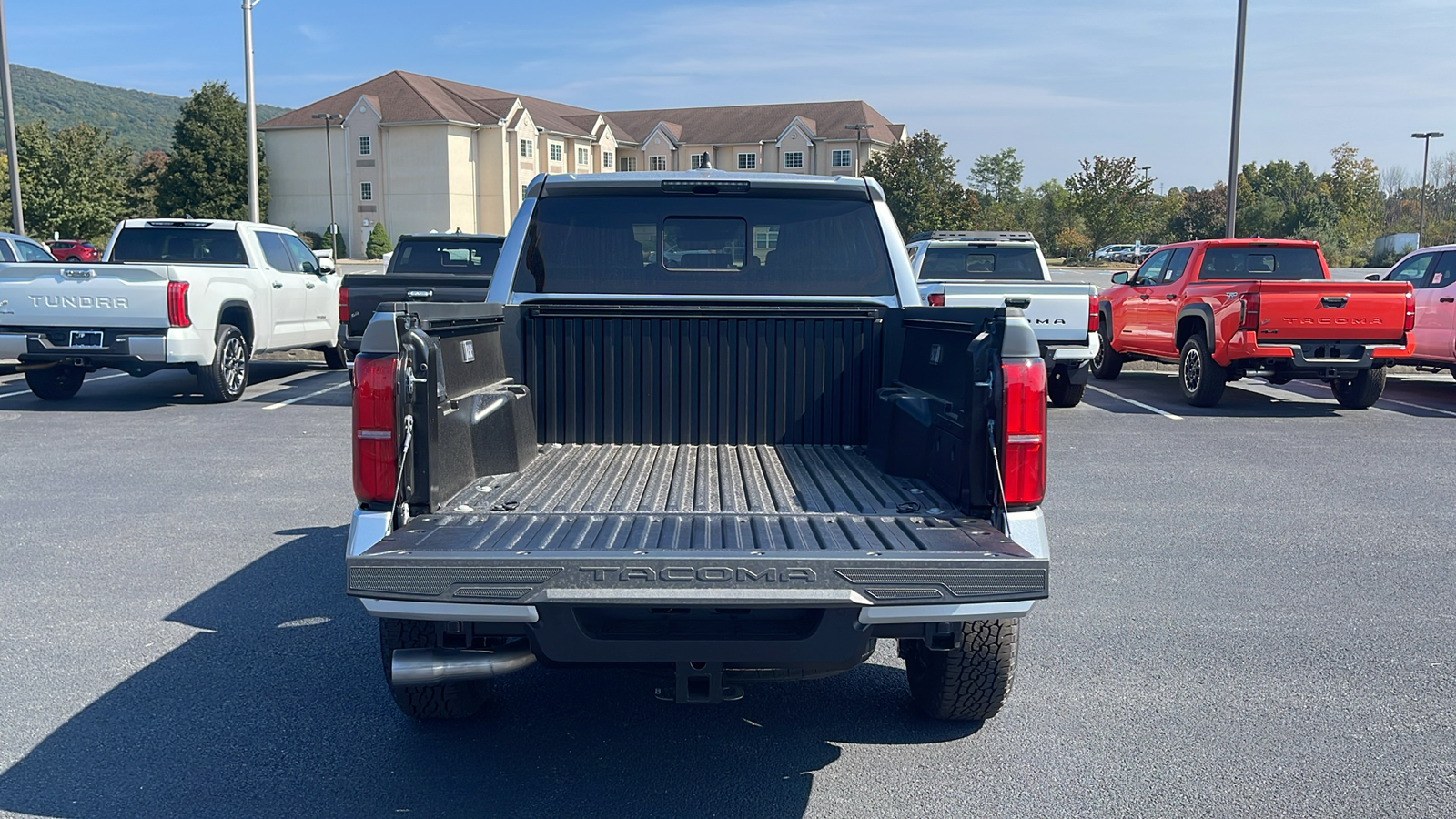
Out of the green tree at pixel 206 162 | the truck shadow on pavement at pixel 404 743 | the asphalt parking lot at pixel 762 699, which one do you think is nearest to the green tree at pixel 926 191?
the green tree at pixel 206 162

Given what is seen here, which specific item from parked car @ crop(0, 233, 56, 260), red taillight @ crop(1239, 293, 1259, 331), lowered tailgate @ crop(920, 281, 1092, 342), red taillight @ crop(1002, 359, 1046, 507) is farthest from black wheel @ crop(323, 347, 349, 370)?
red taillight @ crop(1002, 359, 1046, 507)

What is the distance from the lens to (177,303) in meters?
11.1

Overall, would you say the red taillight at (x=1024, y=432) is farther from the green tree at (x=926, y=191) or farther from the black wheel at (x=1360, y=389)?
the green tree at (x=926, y=191)

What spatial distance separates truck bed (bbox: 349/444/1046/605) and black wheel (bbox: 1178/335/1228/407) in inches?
376

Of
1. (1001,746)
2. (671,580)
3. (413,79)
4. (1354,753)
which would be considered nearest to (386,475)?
(671,580)

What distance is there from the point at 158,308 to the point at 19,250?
256 inches

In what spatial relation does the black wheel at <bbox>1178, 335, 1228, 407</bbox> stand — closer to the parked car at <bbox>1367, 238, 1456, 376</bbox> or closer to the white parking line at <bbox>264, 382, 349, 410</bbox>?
the parked car at <bbox>1367, 238, 1456, 376</bbox>

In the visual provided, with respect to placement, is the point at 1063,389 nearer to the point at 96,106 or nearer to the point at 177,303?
the point at 177,303

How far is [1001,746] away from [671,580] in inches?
61.7

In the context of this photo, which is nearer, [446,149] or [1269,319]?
[1269,319]

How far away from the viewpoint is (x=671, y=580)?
3.04 m

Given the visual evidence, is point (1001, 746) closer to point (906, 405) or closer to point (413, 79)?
point (906, 405)

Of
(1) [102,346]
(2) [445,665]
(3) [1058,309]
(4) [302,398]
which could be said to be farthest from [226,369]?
(2) [445,665]

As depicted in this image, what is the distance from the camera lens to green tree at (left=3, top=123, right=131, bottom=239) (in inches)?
1972
